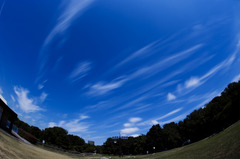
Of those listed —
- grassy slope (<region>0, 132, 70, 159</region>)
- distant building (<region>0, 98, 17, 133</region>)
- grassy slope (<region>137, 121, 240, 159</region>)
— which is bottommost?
grassy slope (<region>137, 121, 240, 159</region>)

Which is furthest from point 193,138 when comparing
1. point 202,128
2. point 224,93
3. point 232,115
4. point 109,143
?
point 109,143

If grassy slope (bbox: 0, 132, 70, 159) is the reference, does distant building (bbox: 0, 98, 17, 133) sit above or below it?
above

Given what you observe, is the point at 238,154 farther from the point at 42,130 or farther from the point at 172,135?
the point at 42,130

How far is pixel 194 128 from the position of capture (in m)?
81.1

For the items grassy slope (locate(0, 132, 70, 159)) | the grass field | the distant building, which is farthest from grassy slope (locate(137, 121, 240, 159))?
the distant building

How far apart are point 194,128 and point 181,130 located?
15198 mm

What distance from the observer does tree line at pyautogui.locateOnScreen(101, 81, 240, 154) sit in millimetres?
54003

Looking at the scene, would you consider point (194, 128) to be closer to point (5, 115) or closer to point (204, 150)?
point (204, 150)

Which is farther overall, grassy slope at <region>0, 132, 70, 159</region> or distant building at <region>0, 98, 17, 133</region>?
distant building at <region>0, 98, 17, 133</region>


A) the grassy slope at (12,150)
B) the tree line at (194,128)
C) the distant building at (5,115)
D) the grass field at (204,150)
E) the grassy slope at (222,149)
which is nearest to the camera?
the grassy slope at (12,150)

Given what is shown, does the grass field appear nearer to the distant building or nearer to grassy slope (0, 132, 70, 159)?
grassy slope (0, 132, 70, 159)

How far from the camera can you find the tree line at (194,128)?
5400 centimetres

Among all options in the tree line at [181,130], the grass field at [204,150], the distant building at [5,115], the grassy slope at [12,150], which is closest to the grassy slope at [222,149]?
the grass field at [204,150]

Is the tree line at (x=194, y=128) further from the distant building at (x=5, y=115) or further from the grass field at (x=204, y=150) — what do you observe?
the distant building at (x=5, y=115)
